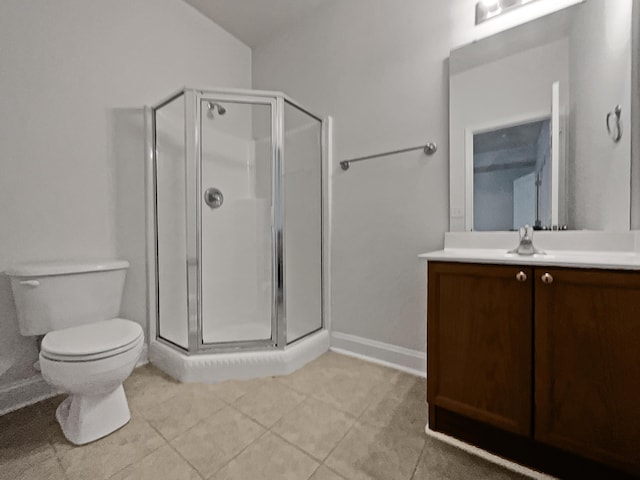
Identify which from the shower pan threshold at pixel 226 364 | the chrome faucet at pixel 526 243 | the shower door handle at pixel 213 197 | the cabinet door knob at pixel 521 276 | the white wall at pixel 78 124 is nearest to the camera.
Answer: the cabinet door knob at pixel 521 276

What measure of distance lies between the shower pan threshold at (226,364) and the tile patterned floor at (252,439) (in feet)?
0.18

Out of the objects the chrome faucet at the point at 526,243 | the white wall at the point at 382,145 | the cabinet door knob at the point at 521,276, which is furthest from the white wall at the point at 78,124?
the chrome faucet at the point at 526,243

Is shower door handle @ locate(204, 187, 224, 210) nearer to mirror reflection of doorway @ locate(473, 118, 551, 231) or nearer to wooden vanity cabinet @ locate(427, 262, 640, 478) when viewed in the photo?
wooden vanity cabinet @ locate(427, 262, 640, 478)

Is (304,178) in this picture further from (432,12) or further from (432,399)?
(432,399)

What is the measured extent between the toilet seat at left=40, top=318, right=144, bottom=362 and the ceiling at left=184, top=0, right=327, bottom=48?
2.19 metres

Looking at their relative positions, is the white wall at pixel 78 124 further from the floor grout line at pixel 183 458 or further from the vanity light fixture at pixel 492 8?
the vanity light fixture at pixel 492 8

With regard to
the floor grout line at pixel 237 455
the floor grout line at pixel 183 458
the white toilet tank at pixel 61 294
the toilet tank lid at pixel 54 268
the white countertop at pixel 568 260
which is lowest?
the floor grout line at pixel 237 455

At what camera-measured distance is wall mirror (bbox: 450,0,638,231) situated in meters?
1.08

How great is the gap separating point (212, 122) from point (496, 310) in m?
1.91

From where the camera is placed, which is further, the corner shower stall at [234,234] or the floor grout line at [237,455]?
the corner shower stall at [234,234]

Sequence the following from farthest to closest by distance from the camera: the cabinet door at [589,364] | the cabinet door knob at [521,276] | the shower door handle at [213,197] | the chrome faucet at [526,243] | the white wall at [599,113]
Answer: the shower door handle at [213,197] → the chrome faucet at [526,243] → the white wall at [599,113] → the cabinet door knob at [521,276] → the cabinet door at [589,364]

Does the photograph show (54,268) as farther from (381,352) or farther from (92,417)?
(381,352)

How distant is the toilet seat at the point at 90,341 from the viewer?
985mm

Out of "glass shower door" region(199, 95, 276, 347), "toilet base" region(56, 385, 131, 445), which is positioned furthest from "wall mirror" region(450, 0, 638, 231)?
"toilet base" region(56, 385, 131, 445)
